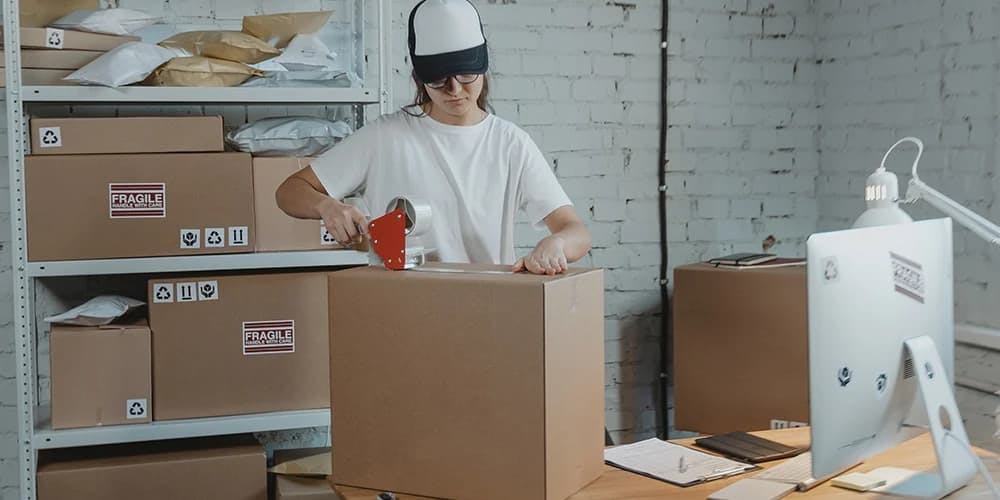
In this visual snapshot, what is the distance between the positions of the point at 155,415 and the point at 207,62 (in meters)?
0.93

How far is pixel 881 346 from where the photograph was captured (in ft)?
5.19

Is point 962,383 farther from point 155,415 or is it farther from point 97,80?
point 97,80

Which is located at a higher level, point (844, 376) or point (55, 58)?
point (55, 58)

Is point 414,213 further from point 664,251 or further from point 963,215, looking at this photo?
point 664,251

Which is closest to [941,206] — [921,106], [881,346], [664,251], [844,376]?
[881,346]

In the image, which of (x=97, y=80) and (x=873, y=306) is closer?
(x=873, y=306)

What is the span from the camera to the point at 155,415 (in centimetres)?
276

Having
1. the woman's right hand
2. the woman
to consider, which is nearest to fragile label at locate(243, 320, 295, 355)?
the woman

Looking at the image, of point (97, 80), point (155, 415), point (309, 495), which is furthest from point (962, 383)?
point (97, 80)

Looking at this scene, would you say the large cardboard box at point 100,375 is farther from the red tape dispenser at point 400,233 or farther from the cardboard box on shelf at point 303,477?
the red tape dispenser at point 400,233

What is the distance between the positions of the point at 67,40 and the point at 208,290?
73 cm

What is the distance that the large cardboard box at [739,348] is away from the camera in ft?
10.0

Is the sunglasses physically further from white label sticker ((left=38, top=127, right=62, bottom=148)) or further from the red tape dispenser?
white label sticker ((left=38, top=127, right=62, bottom=148))

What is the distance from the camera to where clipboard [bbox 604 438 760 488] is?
5.84ft
